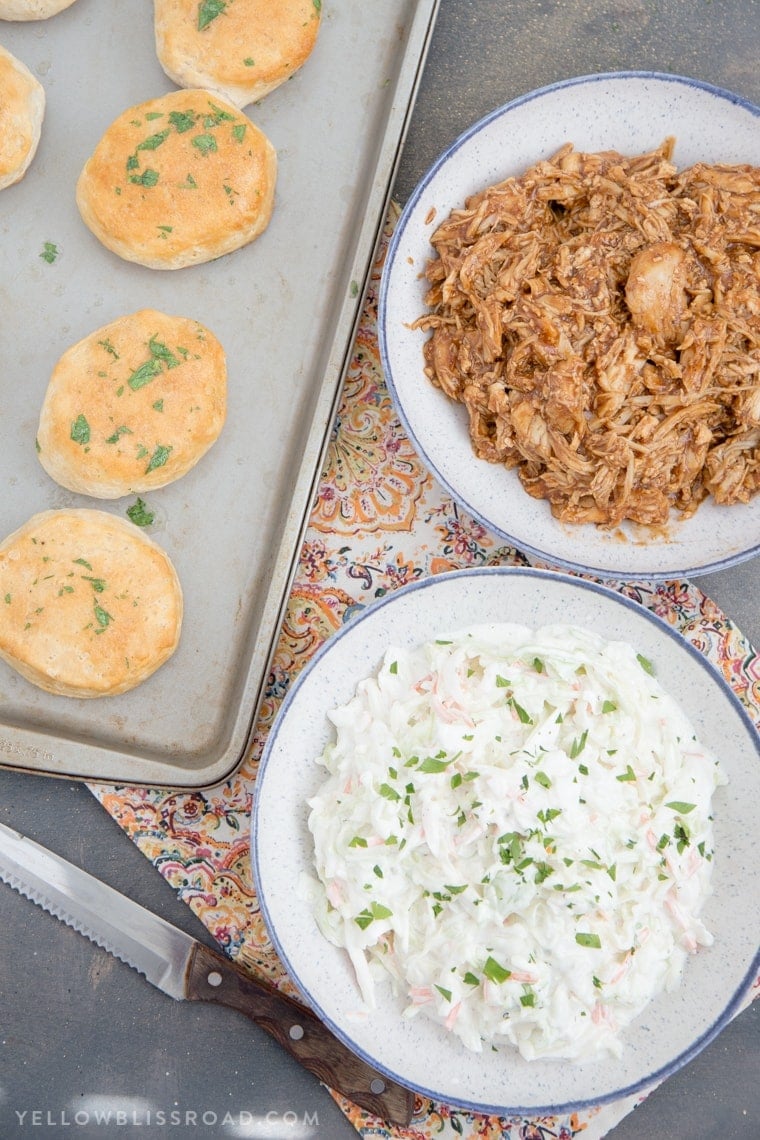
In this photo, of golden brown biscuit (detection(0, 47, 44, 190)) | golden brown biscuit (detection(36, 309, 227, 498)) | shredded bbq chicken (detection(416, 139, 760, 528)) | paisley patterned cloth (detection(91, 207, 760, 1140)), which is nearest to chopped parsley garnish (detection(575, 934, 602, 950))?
paisley patterned cloth (detection(91, 207, 760, 1140))

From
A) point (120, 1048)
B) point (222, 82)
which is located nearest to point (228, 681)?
point (120, 1048)

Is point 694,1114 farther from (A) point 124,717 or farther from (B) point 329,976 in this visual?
(A) point 124,717

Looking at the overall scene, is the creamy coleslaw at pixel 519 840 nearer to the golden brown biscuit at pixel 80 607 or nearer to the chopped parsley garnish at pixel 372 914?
the chopped parsley garnish at pixel 372 914

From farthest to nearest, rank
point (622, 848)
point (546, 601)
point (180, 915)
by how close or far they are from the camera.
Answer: point (180, 915), point (546, 601), point (622, 848)

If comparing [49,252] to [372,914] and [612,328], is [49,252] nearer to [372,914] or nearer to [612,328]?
[612,328]

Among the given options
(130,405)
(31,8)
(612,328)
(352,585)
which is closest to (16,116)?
(31,8)

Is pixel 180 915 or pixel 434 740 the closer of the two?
pixel 434 740

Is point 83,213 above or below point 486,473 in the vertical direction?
above

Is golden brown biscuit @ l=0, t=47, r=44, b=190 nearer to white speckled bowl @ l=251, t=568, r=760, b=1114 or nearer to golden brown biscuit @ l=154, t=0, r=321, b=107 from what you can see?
golden brown biscuit @ l=154, t=0, r=321, b=107
